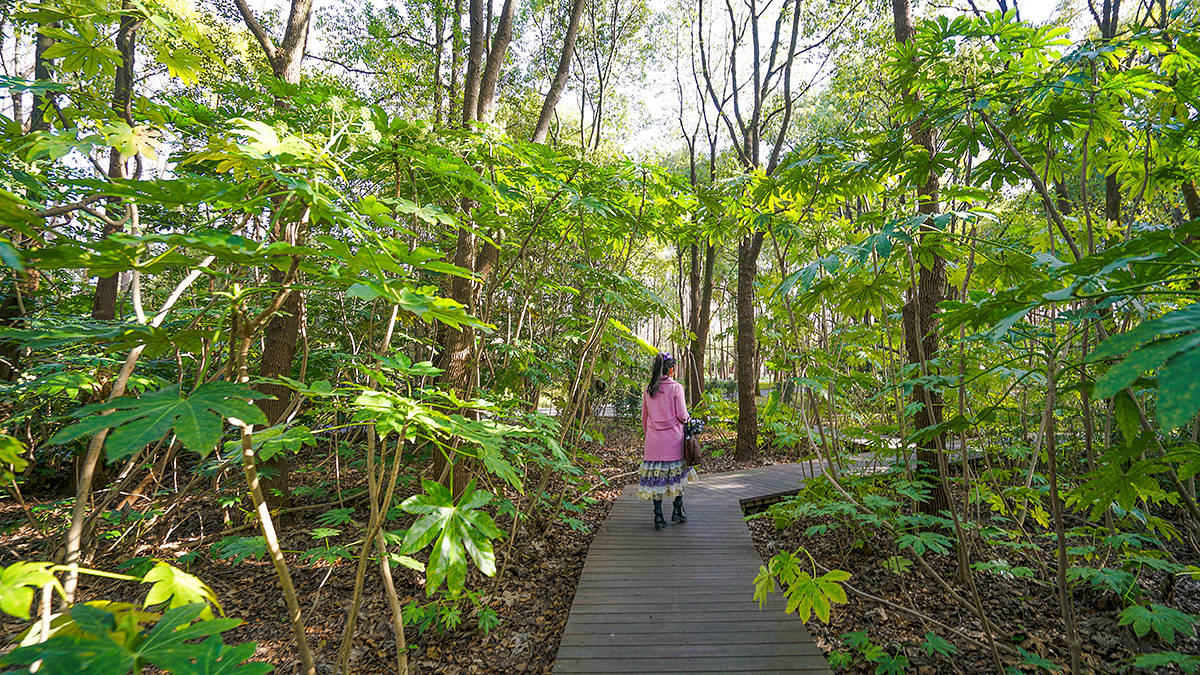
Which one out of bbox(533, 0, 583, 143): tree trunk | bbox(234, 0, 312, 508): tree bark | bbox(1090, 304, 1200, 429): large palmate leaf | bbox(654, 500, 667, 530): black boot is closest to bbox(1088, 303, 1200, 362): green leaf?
bbox(1090, 304, 1200, 429): large palmate leaf

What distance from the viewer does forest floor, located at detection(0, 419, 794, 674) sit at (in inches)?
125

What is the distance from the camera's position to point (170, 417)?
969 mm

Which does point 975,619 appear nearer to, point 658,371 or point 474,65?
point 658,371

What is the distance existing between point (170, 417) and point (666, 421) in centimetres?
420

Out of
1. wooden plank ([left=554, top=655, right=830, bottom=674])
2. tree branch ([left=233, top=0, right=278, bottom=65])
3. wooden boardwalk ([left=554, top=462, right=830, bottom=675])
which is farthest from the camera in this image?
tree branch ([left=233, top=0, right=278, bottom=65])

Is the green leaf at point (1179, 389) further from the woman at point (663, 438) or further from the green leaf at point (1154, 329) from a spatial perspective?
the woman at point (663, 438)

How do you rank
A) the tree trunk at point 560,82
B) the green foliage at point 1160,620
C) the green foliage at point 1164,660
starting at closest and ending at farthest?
the green foliage at point 1164,660 < the green foliage at point 1160,620 < the tree trunk at point 560,82

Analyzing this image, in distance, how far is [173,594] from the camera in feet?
3.93

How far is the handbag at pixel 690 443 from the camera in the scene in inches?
190

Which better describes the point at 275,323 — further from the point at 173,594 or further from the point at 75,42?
the point at 173,594

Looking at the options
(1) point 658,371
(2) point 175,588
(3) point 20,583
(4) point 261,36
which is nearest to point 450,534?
(2) point 175,588

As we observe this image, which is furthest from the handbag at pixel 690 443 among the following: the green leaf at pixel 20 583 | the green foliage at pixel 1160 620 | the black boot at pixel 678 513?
the green leaf at pixel 20 583

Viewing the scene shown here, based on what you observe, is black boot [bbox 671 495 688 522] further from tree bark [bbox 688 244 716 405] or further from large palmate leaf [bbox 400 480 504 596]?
tree bark [bbox 688 244 716 405]

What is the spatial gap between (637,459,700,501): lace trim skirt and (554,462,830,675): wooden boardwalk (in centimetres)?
34
